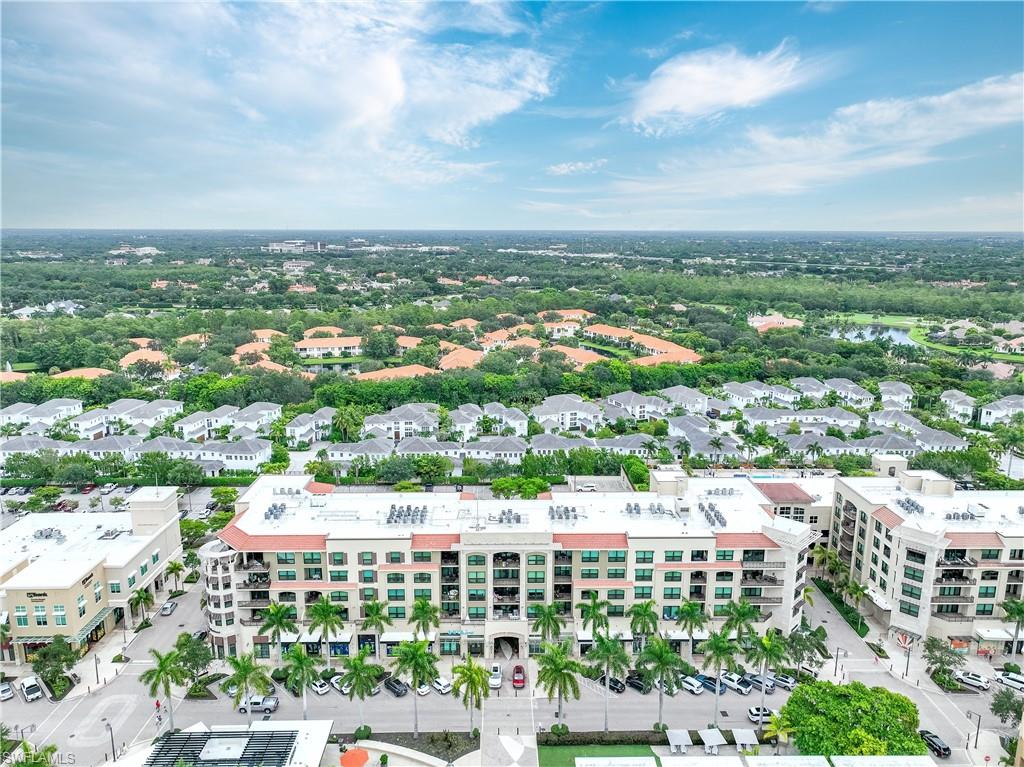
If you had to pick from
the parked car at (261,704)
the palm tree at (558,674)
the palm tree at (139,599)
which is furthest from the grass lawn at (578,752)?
the palm tree at (139,599)

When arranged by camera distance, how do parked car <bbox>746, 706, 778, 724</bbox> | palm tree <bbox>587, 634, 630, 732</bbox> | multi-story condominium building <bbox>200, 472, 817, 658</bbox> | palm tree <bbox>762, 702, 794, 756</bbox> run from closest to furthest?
palm tree <bbox>762, 702, 794, 756</bbox>, palm tree <bbox>587, 634, 630, 732</bbox>, parked car <bbox>746, 706, 778, 724</bbox>, multi-story condominium building <bbox>200, 472, 817, 658</bbox>

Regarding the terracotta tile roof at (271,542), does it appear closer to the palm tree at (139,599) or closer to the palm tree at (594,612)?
the palm tree at (139,599)

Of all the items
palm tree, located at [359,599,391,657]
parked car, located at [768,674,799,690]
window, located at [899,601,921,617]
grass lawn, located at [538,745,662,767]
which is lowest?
parked car, located at [768,674,799,690]

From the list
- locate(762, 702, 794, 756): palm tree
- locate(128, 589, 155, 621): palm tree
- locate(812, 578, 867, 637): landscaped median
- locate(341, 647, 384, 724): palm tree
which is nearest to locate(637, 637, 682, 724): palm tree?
locate(762, 702, 794, 756): palm tree

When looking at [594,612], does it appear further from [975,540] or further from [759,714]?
[975,540]

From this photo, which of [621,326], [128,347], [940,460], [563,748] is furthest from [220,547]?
[621,326]

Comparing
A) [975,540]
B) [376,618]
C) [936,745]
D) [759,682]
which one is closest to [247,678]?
[376,618]

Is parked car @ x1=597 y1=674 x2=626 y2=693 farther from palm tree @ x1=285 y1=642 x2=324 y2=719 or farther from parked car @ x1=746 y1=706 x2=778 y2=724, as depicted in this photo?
palm tree @ x1=285 y1=642 x2=324 y2=719
